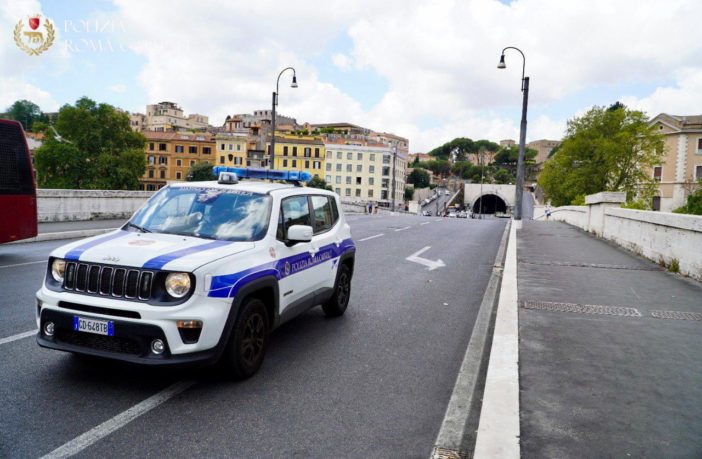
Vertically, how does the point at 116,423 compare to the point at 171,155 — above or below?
below

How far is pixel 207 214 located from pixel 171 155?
11207 cm

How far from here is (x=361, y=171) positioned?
122312 millimetres

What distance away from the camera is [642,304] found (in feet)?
25.4

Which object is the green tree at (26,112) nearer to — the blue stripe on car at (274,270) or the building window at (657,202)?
the building window at (657,202)

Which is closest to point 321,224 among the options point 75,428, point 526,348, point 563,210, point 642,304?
point 526,348

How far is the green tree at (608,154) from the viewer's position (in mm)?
57281

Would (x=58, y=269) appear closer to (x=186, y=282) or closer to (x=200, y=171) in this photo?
(x=186, y=282)

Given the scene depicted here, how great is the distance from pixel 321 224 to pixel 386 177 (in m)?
117

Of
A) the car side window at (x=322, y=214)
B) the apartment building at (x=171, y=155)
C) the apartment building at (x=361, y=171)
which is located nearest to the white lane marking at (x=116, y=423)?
the car side window at (x=322, y=214)

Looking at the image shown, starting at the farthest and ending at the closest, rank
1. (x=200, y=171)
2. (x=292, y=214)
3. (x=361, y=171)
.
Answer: (x=361, y=171) → (x=200, y=171) → (x=292, y=214)

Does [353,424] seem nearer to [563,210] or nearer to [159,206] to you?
[159,206]

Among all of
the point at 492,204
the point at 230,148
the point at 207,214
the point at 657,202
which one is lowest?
the point at 207,214

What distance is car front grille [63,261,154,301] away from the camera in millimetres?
4121

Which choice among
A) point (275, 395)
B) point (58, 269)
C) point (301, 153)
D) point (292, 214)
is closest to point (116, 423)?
point (275, 395)
